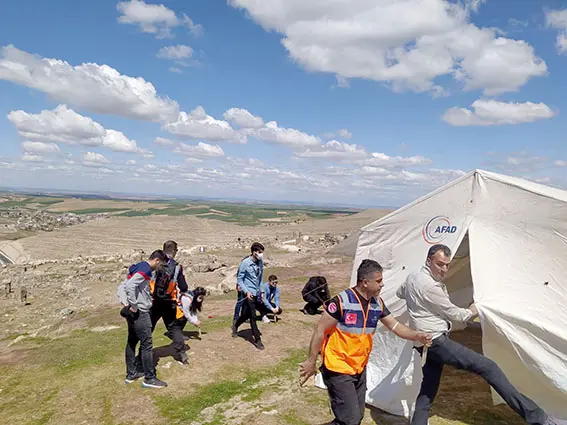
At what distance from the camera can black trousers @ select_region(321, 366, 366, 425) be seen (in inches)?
162

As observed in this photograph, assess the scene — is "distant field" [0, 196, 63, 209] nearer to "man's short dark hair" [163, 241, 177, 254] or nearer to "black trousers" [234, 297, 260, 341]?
"black trousers" [234, 297, 260, 341]

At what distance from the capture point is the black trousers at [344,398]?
4125 millimetres

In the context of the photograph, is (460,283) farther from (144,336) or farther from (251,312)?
(144,336)

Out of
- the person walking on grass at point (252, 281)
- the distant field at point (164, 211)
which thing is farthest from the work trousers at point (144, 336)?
the distant field at point (164, 211)

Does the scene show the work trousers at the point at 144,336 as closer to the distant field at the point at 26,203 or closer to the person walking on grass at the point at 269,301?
the person walking on grass at the point at 269,301

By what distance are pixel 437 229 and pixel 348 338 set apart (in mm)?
3275

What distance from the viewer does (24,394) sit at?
6.84 metres

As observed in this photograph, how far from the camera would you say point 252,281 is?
906cm

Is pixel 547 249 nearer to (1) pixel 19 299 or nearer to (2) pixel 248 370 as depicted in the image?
(2) pixel 248 370

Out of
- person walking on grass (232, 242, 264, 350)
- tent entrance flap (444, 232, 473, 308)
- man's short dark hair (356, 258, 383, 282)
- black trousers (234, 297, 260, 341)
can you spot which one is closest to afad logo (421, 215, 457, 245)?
tent entrance flap (444, 232, 473, 308)

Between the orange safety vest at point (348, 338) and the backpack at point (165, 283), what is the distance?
4.00 m

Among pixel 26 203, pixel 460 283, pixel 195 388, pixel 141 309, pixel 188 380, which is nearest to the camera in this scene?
pixel 141 309

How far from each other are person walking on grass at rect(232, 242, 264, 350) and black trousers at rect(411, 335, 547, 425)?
14.4ft

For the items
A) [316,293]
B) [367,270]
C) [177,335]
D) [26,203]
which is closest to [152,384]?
[177,335]
